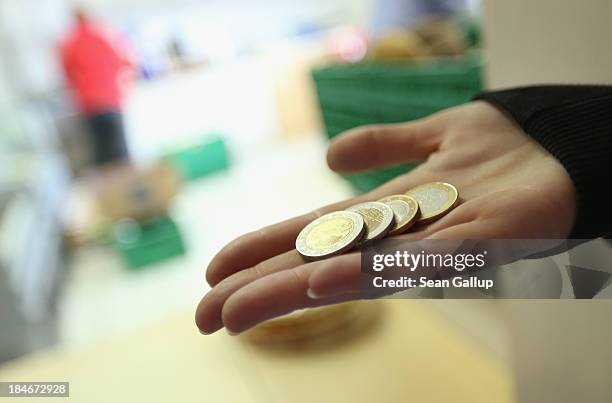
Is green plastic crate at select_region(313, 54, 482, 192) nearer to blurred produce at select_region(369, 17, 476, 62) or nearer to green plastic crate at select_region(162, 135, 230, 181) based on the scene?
blurred produce at select_region(369, 17, 476, 62)

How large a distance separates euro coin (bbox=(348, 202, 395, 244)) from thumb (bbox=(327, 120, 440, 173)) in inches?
2.9

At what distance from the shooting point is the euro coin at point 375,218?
382 millimetres

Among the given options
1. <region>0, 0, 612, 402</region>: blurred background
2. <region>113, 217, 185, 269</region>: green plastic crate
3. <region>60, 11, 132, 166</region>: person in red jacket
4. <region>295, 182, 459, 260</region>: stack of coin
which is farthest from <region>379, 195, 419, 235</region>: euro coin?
<region>60, 11, 132, 166</region>: person in red jacket

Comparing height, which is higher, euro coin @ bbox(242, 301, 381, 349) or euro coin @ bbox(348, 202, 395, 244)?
euro coin @ bbox(348, 202, 395, 244)

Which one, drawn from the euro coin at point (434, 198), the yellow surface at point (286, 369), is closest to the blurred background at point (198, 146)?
the yellow surface at point (286, 369)

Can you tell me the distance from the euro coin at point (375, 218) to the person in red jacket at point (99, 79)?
286 centimetres

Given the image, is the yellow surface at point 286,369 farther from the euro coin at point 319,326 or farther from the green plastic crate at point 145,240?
the green plastic crate at point 145,240

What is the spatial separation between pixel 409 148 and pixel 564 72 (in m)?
0.20

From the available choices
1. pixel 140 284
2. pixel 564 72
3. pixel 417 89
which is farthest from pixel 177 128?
pixel 564 72

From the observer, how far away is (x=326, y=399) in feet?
1.48

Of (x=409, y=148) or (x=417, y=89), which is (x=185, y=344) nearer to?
(x=409, y=148)

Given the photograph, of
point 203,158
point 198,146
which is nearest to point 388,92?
point 203,158

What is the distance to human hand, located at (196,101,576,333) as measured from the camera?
1.12 feet

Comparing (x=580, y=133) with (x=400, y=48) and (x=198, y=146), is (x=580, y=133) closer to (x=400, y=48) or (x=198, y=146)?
(x=400, y=48)
